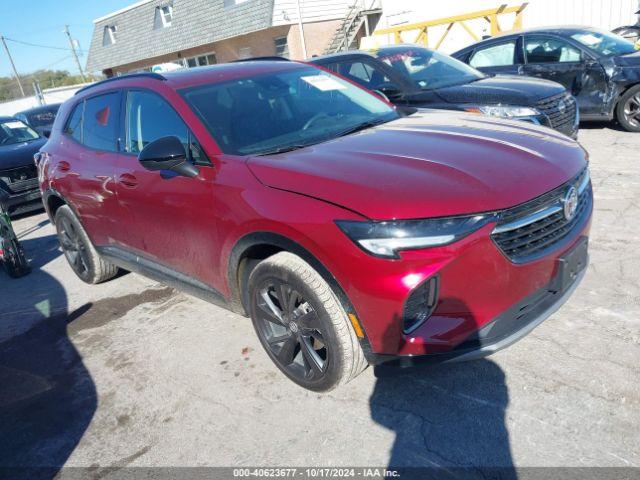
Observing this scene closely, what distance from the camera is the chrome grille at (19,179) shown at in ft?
27.4

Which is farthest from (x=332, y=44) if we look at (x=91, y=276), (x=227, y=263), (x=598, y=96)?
(x=227, y=263)

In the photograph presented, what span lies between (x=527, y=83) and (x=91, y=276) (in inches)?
213

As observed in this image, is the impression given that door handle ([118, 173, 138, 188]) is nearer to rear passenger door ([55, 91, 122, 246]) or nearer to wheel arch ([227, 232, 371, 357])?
rear passenger door ([55, 91, 122, 246])

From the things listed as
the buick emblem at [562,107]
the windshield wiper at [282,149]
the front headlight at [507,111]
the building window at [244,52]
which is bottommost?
the buick emblem at [562,107]

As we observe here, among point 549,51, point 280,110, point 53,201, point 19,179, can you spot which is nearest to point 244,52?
point 19,179

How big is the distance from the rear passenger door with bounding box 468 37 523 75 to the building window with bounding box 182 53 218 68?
1959 cm

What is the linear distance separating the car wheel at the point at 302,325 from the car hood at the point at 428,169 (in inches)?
16.7

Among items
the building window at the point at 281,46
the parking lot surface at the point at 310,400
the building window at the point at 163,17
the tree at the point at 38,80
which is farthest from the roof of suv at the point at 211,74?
the tree at the point at 38,80

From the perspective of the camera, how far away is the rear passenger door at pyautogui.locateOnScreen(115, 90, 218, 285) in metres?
3.11

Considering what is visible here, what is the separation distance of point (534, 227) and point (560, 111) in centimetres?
442

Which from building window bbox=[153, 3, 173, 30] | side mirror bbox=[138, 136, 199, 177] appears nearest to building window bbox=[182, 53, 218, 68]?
building window bbox=[153, 3, 173, 30]

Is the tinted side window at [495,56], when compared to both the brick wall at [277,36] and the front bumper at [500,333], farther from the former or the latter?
the brick wall at [277,36]

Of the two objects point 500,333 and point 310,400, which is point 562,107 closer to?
point 500,333

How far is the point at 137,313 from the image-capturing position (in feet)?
14.2
